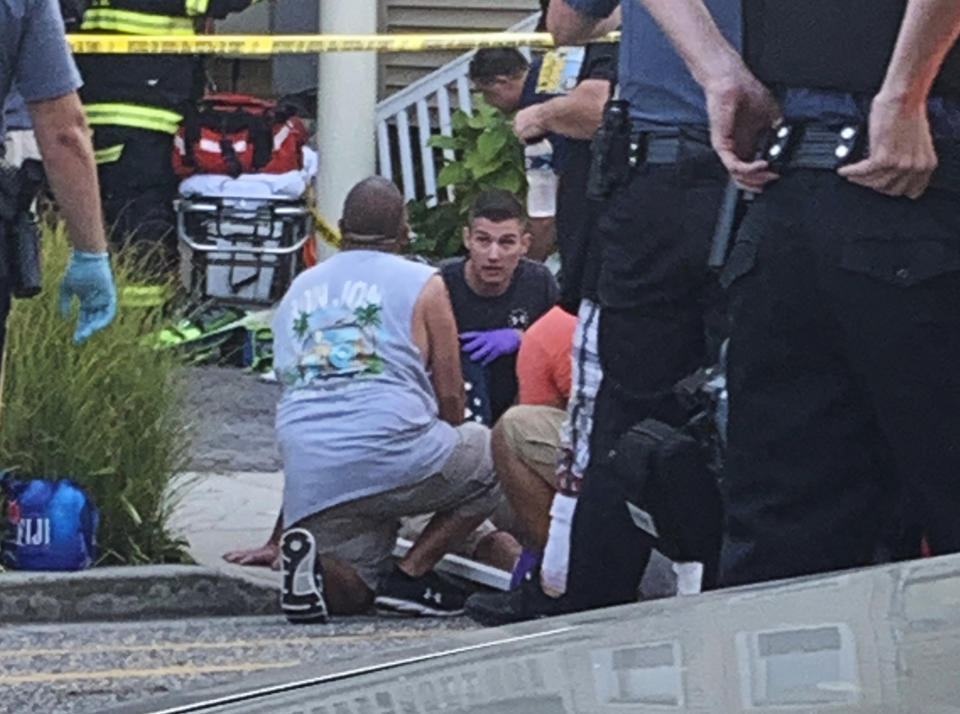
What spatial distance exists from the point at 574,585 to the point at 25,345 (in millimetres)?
2092

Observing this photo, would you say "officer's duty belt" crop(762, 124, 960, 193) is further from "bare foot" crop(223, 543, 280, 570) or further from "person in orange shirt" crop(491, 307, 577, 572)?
"bare foot" crop(223, 543, 280, 570)

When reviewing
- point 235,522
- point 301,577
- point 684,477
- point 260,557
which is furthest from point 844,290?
point 235,522

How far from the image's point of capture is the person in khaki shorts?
6.39m

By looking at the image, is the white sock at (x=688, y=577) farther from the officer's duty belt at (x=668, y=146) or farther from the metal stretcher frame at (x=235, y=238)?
the metal stretcher frame at (x=235, y=238)

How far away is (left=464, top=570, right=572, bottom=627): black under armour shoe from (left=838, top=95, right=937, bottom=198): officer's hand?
1.92 meters

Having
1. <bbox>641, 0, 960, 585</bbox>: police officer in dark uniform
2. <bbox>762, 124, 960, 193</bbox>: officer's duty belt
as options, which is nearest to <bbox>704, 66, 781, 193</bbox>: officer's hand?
<bbox>641, 0, 960, 585</bbox>: police officer in dark uniform

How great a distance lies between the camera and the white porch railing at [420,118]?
38.3ft

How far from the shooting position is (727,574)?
3605mm

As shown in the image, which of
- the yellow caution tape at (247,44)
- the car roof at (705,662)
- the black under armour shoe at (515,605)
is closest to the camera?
the car roof at (705,662)

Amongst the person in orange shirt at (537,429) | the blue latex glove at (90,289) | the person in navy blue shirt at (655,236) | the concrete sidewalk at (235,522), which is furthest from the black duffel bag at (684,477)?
the concrete sidewalk at (235,522)

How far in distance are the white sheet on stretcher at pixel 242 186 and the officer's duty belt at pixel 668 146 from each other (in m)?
6.03

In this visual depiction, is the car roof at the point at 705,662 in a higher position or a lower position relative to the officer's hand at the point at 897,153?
lower

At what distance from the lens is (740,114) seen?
143 inches

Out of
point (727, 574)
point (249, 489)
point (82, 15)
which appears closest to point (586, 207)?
point (727, 574)
